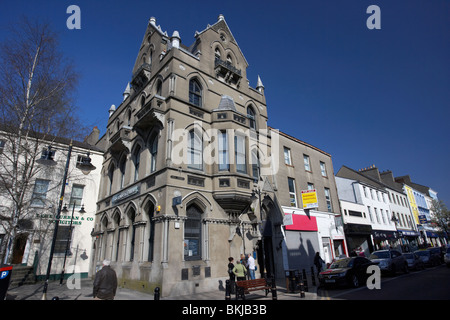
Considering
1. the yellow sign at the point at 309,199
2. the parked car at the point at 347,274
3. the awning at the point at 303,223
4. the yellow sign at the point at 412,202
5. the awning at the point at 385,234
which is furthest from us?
the yellow sign at the point at 412,202

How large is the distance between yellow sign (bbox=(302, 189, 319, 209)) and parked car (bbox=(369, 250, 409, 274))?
19.3ft

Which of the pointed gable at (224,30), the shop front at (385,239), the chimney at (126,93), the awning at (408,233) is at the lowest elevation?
the shop front at (385,239)

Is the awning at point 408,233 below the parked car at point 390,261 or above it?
above

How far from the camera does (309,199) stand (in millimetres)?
21719

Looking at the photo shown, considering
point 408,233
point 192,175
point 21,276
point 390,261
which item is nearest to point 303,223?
point 390,261

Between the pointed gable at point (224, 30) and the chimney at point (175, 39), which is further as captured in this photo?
the pointed gable at point (224, 30)

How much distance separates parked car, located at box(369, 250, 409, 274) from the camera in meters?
15.5

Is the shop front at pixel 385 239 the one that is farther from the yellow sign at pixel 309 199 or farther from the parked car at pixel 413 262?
the yellow sign at pixel 309 199

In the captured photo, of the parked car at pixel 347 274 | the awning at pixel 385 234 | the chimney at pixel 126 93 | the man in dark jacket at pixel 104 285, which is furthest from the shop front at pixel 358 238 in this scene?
the chimney at pixel 126 93

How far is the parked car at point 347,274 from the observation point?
12000 mm

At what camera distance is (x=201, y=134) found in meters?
16.0

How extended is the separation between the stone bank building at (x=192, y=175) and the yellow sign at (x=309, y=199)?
101 centimetres

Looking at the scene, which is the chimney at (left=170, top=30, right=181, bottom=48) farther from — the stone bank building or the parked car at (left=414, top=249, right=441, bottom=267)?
the parked car at (left=414, top=249, right=441, bottom=267)

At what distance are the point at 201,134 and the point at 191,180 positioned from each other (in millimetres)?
3354
